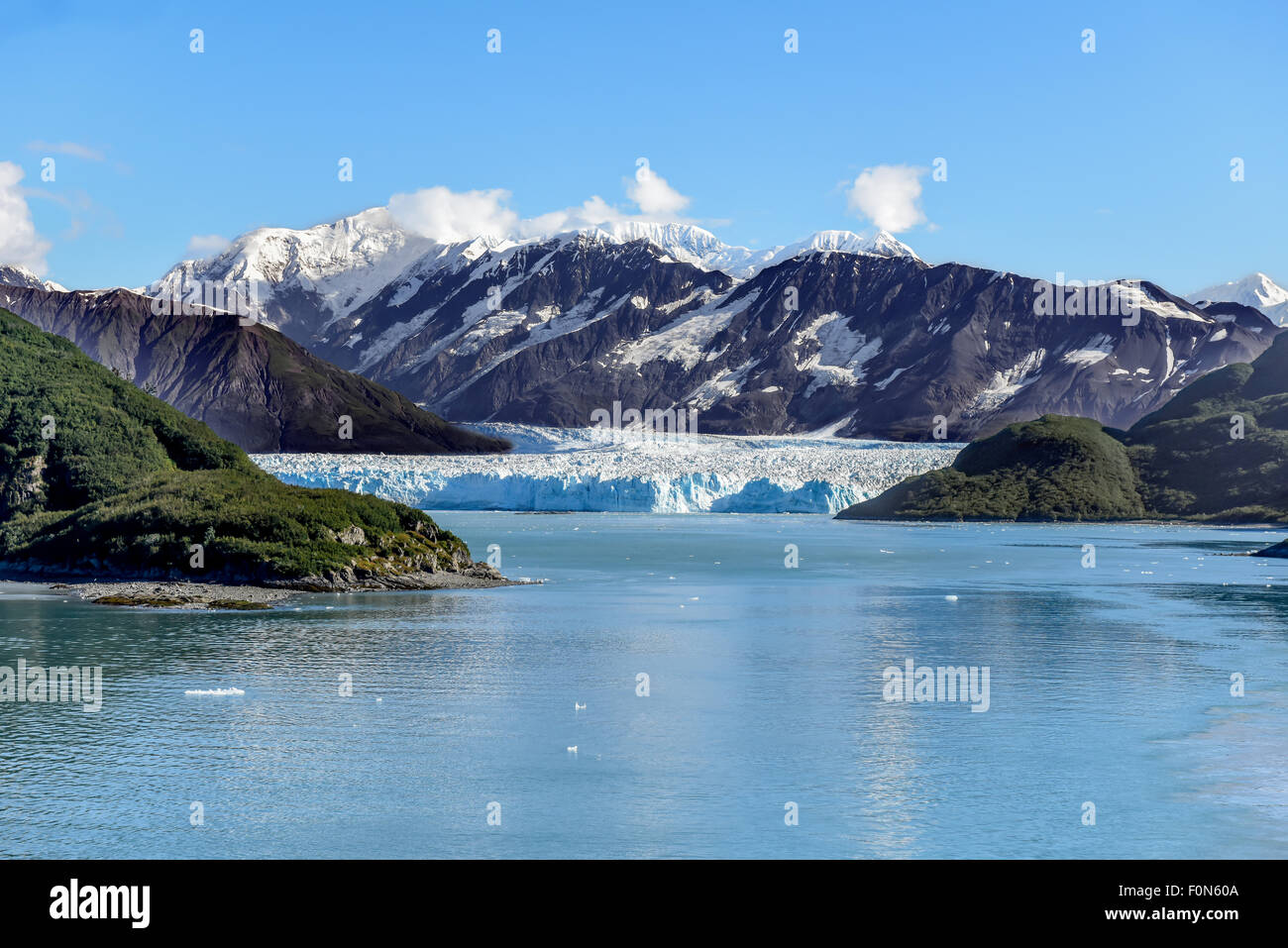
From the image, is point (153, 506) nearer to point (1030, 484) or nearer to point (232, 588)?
point (232, 588)

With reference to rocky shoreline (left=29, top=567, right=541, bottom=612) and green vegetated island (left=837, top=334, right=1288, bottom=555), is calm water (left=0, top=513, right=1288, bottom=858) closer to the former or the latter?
rocky shoreline (left=29, top=567, right=541, bottom=612)

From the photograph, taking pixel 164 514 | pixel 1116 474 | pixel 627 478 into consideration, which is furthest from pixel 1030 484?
pixel 164 514

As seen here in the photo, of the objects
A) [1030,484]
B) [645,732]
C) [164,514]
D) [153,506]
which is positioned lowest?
[645,732]

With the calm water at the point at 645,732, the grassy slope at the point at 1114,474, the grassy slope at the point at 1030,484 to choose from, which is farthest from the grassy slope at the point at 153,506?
the grassy slope at the point at 1114,474

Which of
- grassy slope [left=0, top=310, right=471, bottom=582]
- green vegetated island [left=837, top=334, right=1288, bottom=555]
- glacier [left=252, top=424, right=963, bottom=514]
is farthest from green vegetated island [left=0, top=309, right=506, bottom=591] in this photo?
green vegetated island [left=837, top=334, right=1288, bottom=555]
